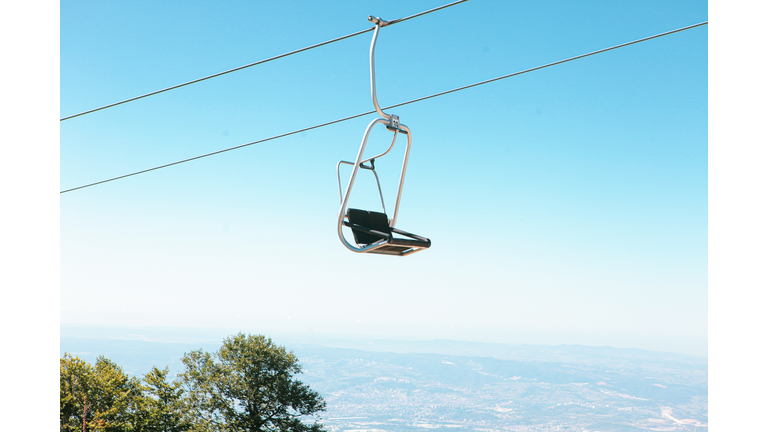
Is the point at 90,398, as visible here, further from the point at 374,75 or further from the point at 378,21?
the point at 378,21

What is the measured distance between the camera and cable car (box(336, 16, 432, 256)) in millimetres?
3164

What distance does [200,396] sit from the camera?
21.7 meters

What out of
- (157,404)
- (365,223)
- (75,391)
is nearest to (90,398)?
(75,391)

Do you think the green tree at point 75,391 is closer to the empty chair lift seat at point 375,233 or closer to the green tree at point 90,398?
the green tree at point 90,398

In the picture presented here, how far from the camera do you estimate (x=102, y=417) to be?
16.5 meters

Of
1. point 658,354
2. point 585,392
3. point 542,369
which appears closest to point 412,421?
point 585,392

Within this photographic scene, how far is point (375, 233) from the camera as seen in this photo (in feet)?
10.6
